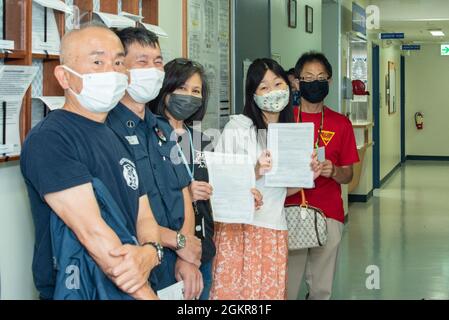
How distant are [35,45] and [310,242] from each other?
1676 mm

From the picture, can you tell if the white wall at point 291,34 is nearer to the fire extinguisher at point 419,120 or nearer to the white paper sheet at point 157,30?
the white paper sheet at point 157,30

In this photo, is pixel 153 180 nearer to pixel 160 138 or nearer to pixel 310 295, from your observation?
pixel 160 138

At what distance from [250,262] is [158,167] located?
755 mm

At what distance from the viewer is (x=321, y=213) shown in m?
3.23

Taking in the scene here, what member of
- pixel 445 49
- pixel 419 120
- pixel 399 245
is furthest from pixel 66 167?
pixel 419 120

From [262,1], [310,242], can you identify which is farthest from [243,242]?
[262,1]

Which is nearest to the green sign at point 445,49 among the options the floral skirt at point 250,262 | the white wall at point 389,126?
the white wall at point 389,126

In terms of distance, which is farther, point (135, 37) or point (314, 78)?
point (314, 78)

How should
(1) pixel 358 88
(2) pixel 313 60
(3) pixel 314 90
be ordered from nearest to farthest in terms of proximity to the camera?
(3) pixel 314 90 → (2) pixel 313 60 → (1) pixel 358 88

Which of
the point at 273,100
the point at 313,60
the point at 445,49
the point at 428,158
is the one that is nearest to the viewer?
the point at 273,100

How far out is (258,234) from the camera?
285cm

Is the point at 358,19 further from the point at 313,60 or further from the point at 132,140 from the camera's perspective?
the point at 132,140

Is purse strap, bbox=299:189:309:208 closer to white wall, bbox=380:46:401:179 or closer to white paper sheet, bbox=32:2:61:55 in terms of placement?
white paper sheet, bbox=32:2:61:55

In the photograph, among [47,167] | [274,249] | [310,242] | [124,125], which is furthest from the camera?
[310,242]
